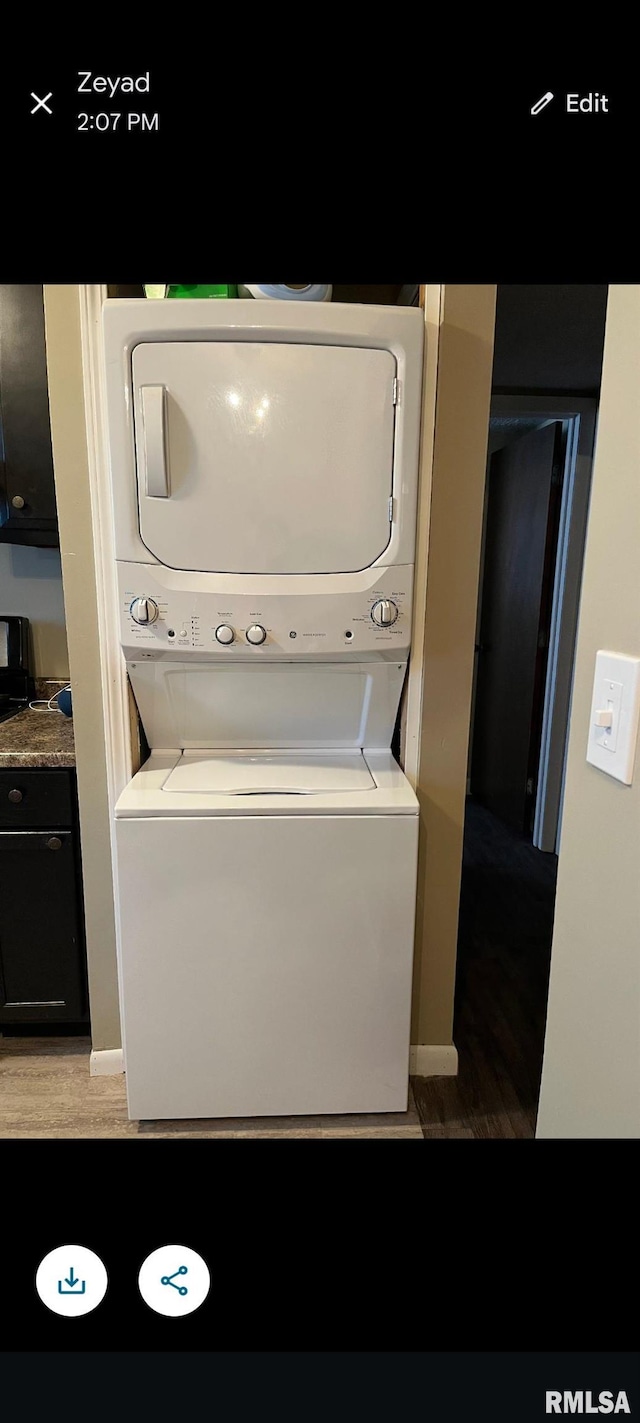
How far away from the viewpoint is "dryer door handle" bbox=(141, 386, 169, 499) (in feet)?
4.64

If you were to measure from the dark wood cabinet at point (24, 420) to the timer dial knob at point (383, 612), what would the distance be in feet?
3.44

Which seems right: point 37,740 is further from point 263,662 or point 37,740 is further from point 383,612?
point 383,612

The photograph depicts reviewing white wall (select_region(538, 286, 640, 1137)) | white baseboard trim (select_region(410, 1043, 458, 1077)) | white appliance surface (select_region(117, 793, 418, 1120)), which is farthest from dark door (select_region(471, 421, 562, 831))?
white wall (select_region(538, 286, 640, 1137))

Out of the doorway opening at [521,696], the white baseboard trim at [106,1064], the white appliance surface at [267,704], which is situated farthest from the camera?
the doorway opening at [521,696]

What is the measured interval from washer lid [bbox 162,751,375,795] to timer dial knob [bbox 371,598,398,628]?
37 centimetres

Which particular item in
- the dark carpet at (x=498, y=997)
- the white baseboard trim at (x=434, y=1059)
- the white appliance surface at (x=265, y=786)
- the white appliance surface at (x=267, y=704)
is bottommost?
the dark carpet at (x=498, y=997)

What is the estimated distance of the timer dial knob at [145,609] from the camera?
4.94 ft
